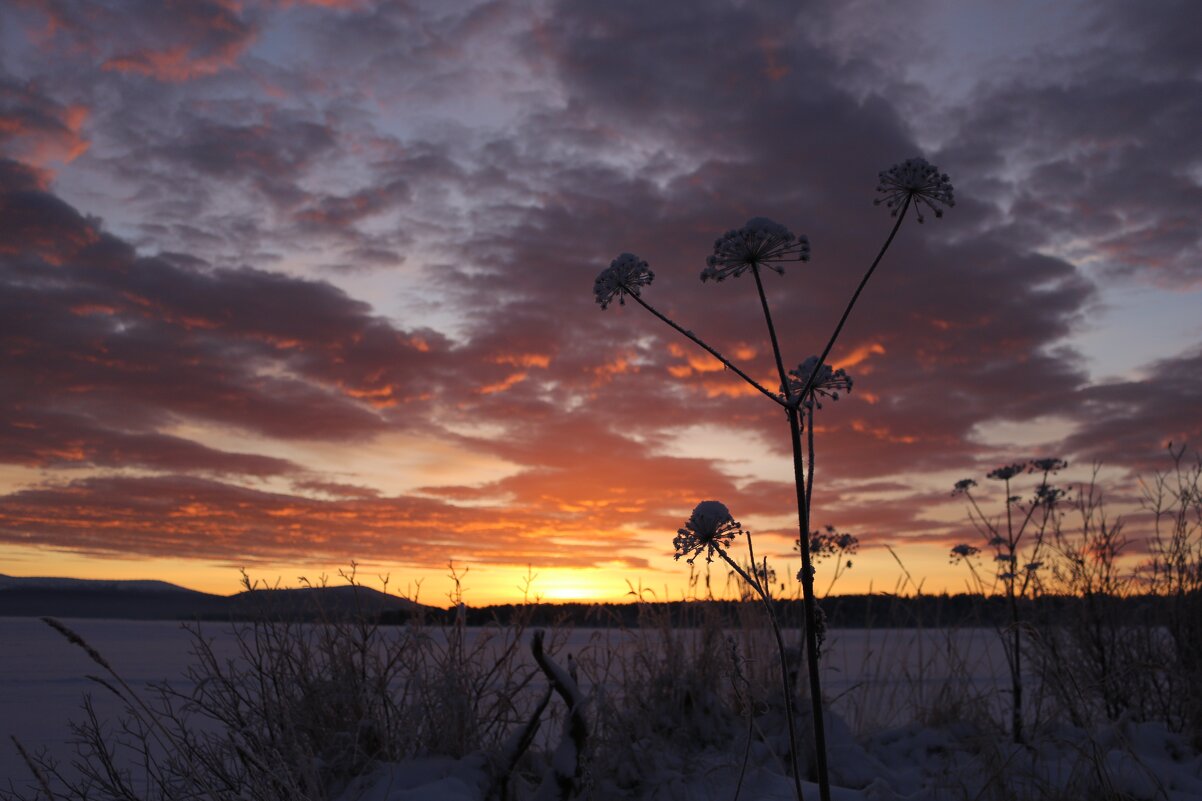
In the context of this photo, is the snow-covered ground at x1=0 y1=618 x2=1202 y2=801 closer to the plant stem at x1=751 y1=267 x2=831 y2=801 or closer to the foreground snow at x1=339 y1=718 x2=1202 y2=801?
the foreground snow at x1=339 y1=718 x2=1202 y2=801

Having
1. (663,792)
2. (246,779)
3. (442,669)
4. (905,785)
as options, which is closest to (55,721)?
(246,779)

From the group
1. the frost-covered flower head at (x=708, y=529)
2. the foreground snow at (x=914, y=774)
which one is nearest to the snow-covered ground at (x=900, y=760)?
the foreground snow at (x=914, y=774)

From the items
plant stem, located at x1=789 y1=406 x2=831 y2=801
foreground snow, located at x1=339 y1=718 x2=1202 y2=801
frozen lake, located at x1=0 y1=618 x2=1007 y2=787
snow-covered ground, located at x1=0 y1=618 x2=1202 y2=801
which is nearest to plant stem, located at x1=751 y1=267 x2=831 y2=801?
plant stem, located at x1=789 y1=406 x2=831 y2=801

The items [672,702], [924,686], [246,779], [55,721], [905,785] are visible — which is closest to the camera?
[246,779]

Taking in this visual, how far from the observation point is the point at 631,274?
7.89ft

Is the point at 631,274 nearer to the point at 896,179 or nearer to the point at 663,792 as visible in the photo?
the point at 896,179

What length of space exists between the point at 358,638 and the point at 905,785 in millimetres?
3692

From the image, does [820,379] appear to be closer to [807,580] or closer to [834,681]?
[807,580]

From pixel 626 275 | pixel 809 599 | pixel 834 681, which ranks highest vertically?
pixel 626 275

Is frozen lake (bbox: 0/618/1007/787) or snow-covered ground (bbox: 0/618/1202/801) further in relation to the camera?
frozen lake (bbox: 0/618/1007/787)

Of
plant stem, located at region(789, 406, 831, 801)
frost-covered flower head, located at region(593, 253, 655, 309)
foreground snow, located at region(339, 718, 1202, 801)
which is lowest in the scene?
foreground snow, located at region(339, 718, 1202, 801)

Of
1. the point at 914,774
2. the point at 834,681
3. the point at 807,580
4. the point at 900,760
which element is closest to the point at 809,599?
the point at 807,580

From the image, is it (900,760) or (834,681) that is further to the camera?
(834,681)

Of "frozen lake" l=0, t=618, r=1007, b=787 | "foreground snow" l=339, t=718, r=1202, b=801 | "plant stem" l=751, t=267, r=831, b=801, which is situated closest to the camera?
"plant stem" l=751, t=267, r=831, b=801
